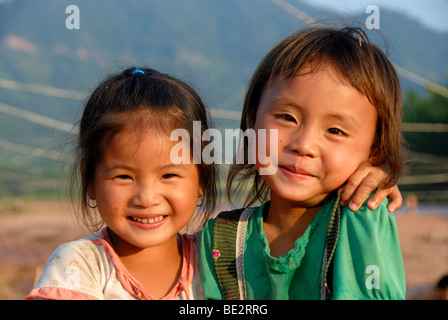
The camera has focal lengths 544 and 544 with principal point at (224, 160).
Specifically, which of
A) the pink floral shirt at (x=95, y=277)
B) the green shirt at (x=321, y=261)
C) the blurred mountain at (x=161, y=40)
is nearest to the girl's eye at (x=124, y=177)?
the pink floral shirt at (x=95, y=277)

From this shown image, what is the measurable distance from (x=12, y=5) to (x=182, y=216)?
131 feet

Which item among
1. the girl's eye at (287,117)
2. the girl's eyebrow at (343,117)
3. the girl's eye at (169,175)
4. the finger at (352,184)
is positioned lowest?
the finger at (352,184)

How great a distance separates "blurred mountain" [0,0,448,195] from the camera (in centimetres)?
3441

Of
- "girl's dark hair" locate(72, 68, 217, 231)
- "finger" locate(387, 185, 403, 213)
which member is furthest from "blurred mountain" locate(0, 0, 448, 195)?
"finger" locate(387, 185, 403, 213)

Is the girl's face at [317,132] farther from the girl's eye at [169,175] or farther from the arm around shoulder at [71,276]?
the arm around shoulder at [71,276]

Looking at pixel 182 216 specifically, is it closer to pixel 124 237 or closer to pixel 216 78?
pixel 124 237

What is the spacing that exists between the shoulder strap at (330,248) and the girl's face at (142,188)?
0.51 m

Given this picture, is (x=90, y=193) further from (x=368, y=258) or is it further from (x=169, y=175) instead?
(x=368, y=258)

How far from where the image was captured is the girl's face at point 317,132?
5.94 feet

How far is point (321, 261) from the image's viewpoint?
1814 mm

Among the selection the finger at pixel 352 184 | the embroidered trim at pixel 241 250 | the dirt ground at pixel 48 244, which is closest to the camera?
the finger at pixel 352 184

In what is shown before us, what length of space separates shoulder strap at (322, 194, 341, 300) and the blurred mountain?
96.0 ft

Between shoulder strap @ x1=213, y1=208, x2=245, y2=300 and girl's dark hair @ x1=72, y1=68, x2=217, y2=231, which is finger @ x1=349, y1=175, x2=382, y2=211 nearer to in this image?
shoulder strap @ x1=213, y1=208, x2=245, y2=300
